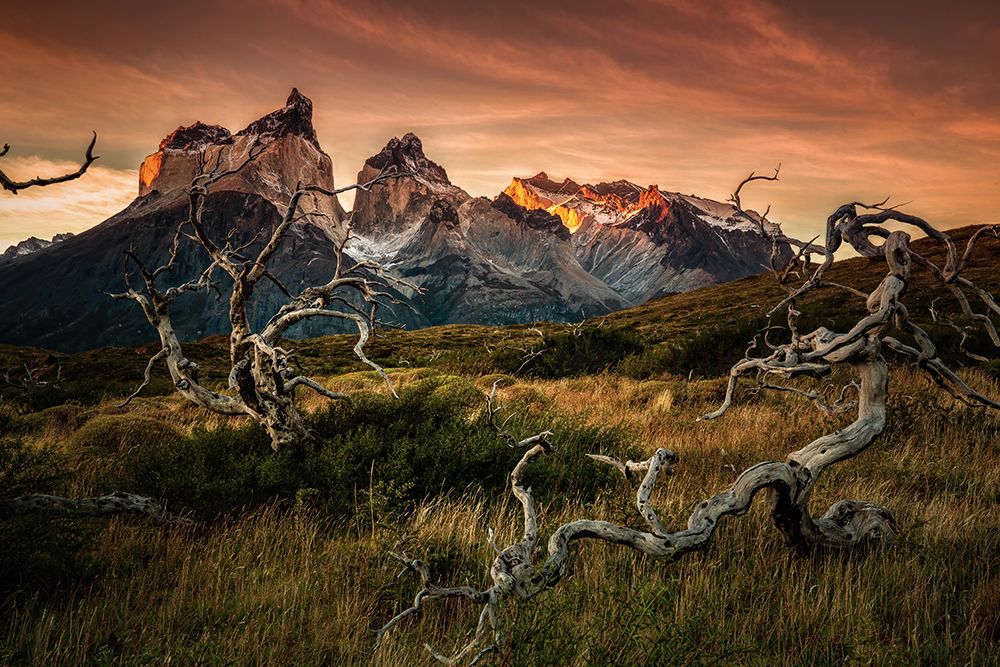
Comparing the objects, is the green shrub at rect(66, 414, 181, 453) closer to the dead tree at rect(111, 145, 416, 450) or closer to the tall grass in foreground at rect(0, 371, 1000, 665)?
the dead tree at rect(111, 145, 416, 450)

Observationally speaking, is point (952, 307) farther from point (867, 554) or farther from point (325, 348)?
point (325, 348)

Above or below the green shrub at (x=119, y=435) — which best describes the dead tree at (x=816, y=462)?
above

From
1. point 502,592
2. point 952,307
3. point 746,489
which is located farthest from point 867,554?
point 952,307

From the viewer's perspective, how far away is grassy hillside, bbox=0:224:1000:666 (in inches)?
124

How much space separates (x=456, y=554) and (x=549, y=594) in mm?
1910

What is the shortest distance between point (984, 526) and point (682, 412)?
6.41 meters

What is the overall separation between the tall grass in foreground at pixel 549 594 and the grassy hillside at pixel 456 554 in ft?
0.07

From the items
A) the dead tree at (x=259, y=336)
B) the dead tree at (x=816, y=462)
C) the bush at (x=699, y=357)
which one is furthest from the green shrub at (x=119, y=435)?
the bush at (x=699, y=357)

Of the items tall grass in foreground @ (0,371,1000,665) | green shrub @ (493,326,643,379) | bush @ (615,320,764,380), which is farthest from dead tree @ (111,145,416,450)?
green shrub @ (493,326,643,379)

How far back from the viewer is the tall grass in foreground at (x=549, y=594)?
119 inches

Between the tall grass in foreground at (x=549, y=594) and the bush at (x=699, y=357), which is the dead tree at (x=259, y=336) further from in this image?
the bush at (x=699, y=357)

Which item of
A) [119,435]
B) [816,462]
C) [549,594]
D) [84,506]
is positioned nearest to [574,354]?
[119,435]

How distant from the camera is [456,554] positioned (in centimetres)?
459

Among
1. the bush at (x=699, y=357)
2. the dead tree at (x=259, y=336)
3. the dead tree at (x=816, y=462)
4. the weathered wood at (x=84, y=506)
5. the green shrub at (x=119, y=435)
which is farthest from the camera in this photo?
the bush at (x=699, y=357)
